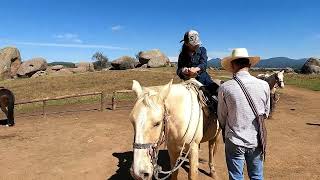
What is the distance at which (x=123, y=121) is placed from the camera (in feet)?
51.9

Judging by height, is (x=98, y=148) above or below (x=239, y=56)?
below

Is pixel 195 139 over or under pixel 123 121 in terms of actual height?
over

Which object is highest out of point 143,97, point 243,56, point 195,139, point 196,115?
point 243,56

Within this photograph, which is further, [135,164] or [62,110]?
[62,110]

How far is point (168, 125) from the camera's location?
514cm

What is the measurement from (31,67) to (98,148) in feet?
129

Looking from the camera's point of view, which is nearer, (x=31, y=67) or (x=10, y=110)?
(x=10, y=110)

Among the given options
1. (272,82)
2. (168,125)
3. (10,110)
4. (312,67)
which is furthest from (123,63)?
(168,125)

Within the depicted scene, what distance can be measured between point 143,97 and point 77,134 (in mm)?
9072

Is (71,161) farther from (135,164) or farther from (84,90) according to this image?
(84,90)

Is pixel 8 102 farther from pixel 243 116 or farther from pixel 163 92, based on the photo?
pixel 243 116

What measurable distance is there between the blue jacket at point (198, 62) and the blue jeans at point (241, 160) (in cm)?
235

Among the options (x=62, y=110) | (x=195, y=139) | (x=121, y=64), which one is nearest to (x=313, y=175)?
(x=195, y=139)

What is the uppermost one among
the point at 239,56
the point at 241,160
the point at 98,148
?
the point at 239,56
